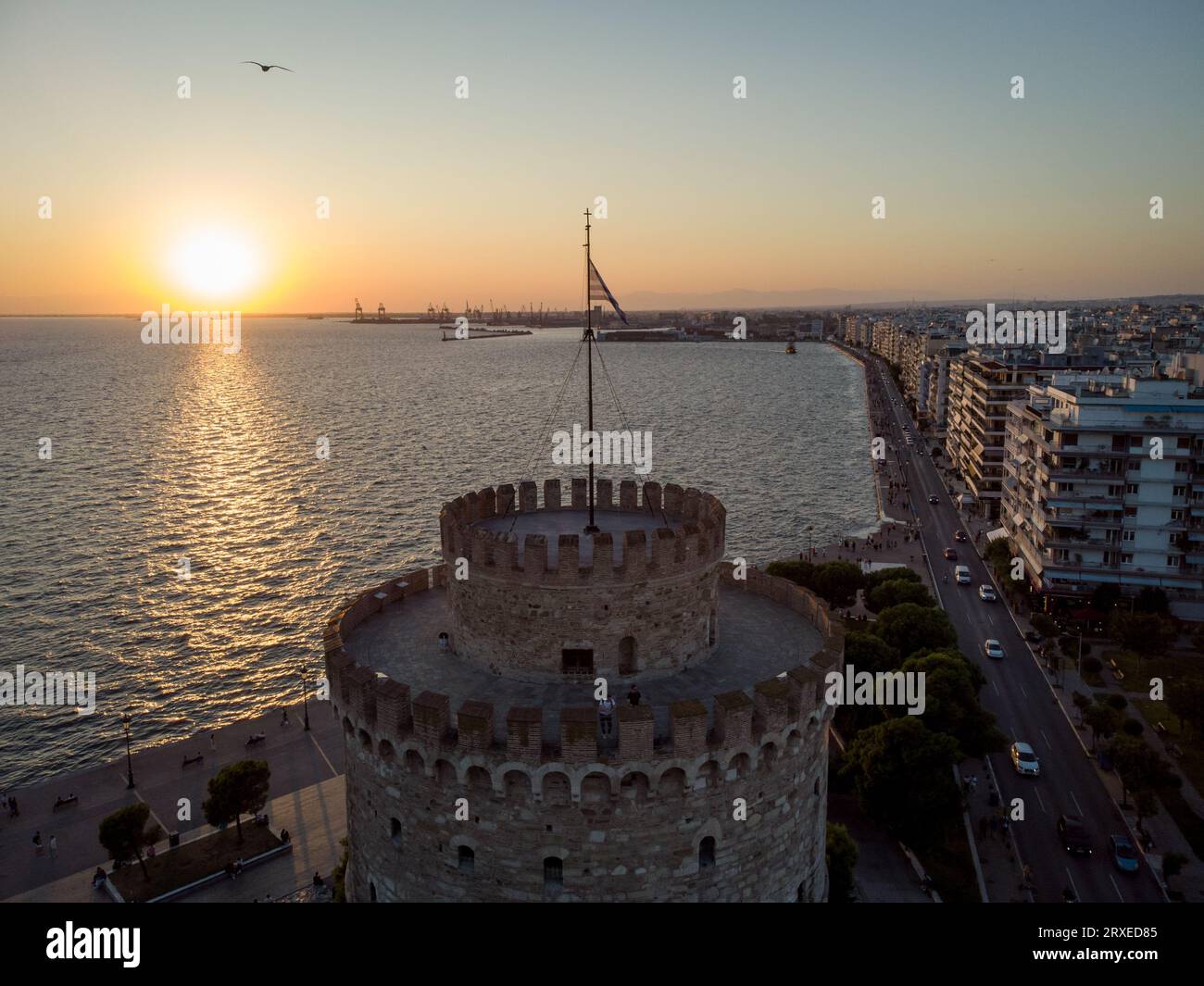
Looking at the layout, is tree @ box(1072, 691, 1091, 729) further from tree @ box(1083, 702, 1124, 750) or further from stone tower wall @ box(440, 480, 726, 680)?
stone tower wall @ box(440, 480, 726, 680)

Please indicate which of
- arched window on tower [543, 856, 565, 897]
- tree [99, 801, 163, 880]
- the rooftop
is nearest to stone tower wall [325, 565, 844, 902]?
arched window on tower [543, 856, 565, 897]

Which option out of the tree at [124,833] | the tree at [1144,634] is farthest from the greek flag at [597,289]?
the tree at [1144,634]

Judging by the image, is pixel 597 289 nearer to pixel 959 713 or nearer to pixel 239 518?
pixel 959 713

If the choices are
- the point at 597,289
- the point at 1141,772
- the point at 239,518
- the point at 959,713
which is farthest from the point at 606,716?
the point at 239,518

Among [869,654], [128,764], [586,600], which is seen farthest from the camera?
[128,764]

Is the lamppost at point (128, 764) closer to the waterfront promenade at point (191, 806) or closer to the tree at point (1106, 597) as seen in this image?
the waterfront promenade at point (191, 806)

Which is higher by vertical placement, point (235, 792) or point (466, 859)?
point (466, 859)
